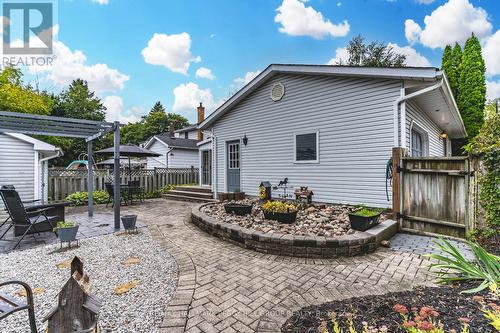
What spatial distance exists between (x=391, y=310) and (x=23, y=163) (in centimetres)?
1029

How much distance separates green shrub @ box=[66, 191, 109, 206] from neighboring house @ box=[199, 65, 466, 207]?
4643 millimetres

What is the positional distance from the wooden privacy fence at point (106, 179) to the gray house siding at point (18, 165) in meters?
1.59

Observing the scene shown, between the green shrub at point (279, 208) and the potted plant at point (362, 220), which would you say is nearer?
the potted plant at point (362, 220)

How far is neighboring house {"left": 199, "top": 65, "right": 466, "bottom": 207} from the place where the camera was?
563cm

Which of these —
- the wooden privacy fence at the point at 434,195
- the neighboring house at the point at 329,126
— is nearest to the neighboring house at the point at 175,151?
the neighboring house at the point at 329,126

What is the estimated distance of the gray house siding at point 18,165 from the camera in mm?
7050

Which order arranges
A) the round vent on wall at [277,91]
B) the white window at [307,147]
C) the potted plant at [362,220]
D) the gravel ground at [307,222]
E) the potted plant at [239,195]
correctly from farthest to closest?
the potted plant at [239,195], the round vent on wall at [277,91], the white window at [307,147], the gravel ground at [307,222], the potted plant at [362,220]

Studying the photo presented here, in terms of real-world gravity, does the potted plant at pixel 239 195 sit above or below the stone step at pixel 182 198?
above

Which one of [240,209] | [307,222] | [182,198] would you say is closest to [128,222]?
[240,209]

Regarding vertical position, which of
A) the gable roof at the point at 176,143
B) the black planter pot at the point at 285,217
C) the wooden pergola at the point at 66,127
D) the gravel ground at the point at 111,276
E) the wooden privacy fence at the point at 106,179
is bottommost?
the gravel ground at the point at 111,276

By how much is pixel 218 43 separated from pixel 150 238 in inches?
412

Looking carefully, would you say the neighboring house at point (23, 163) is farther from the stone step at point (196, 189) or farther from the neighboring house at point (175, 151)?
the neighboring house at point (175, 151)

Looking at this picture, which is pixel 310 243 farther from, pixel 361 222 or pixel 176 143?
pixel 176 143

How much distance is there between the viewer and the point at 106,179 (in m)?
10.6
